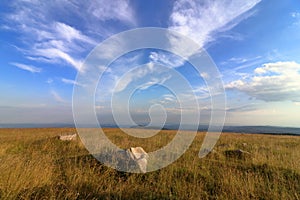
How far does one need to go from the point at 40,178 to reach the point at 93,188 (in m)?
1.46

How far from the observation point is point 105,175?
6004 millimetres

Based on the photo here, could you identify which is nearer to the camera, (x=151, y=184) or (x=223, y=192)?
(x=223, y=192)

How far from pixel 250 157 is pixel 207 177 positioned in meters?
3.91

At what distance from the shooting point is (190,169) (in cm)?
704

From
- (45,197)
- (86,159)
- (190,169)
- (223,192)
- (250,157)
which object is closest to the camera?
(45,197)

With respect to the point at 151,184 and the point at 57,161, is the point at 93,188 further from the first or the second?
the point at 57,161

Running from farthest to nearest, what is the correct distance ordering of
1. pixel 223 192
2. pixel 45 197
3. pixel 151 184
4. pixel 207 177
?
pixel 207 177 < pixel 151 184 < pixel 223 192 < pixel 45 197

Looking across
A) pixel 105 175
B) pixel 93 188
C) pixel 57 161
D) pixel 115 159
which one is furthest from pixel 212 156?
pixel 57 161

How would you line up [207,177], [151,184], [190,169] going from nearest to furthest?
[151,184]
[207,177]
[190,169]

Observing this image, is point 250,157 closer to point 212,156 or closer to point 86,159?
point 212,156

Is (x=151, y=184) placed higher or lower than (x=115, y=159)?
lower

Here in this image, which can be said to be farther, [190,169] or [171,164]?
[171,164]

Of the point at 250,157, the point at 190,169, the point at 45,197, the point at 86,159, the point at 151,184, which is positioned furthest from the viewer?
the point at 250,157

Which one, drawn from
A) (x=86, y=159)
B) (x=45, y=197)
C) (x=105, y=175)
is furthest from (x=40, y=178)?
(x=86, y=159)
